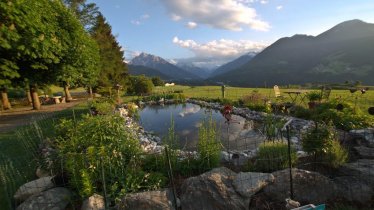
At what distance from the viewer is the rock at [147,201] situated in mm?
4484

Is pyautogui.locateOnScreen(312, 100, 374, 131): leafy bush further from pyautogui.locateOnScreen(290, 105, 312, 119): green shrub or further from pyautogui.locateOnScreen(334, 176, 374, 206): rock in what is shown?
pyautogui.locateOnScreen(334, 176, 374, 206): rock

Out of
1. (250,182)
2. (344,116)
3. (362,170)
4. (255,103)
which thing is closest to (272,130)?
(344,116)

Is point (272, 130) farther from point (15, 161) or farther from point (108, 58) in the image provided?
point (108, 58)

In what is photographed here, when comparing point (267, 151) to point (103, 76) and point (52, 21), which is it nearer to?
Result: point (52, 21)

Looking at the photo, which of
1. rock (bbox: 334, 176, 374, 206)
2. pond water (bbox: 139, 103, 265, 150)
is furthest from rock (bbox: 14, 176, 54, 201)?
rock (bbox: 334, 176, 374, 206)

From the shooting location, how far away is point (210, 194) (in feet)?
15.2

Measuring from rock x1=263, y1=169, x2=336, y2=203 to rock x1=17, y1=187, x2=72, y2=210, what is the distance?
11.9 feet

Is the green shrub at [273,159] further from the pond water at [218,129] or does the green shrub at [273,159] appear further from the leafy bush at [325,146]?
the pond water at [218,129]

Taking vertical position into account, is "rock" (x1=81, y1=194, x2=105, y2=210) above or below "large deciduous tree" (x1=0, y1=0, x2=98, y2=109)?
below

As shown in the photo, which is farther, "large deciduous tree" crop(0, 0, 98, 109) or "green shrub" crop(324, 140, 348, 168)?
"large deciduous tree" crop(0, 0, 98, 109)

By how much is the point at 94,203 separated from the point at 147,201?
2.92ft

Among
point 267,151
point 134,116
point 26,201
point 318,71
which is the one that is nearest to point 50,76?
point 134,116

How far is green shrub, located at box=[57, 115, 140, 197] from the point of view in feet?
16.2

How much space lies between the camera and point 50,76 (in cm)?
1599
